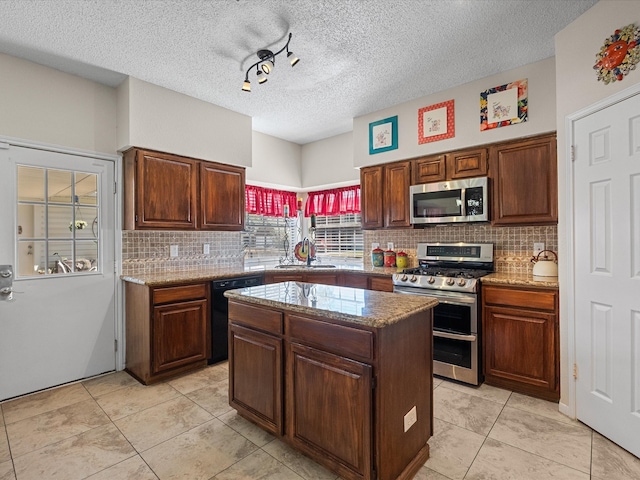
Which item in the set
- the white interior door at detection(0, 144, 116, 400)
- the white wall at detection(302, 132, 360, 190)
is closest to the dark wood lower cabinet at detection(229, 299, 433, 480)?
the white interior door at detection(0, 144, 116, 400)

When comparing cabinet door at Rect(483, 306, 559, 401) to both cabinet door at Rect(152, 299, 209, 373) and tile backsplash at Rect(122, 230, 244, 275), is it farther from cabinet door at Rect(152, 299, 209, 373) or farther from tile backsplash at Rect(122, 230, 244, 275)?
tile backsplash at Rect(122, 230, 244, 275)

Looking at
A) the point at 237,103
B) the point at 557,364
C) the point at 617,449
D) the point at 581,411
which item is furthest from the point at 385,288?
the point at 237,103

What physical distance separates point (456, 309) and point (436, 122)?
192 centimetres

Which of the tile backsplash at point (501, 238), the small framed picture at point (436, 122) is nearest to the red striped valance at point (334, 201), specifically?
the tile backsplash at point (501, 238)

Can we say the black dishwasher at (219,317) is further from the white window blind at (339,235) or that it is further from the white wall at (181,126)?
the white window blind at (339,235)

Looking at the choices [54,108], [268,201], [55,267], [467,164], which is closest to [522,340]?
[467,164]

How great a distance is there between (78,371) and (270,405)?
7.12 feet

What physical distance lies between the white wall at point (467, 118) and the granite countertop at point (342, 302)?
2042 mm

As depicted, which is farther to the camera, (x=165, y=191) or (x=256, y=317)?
(x=165, y=191)

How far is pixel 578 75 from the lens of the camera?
7.29ft

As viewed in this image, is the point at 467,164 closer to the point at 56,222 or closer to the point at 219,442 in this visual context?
the point at 219,442

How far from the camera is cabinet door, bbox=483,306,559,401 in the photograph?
2.53 metres

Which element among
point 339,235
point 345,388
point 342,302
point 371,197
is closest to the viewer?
point 345,388

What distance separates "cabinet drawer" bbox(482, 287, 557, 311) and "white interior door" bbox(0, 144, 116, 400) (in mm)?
3494
